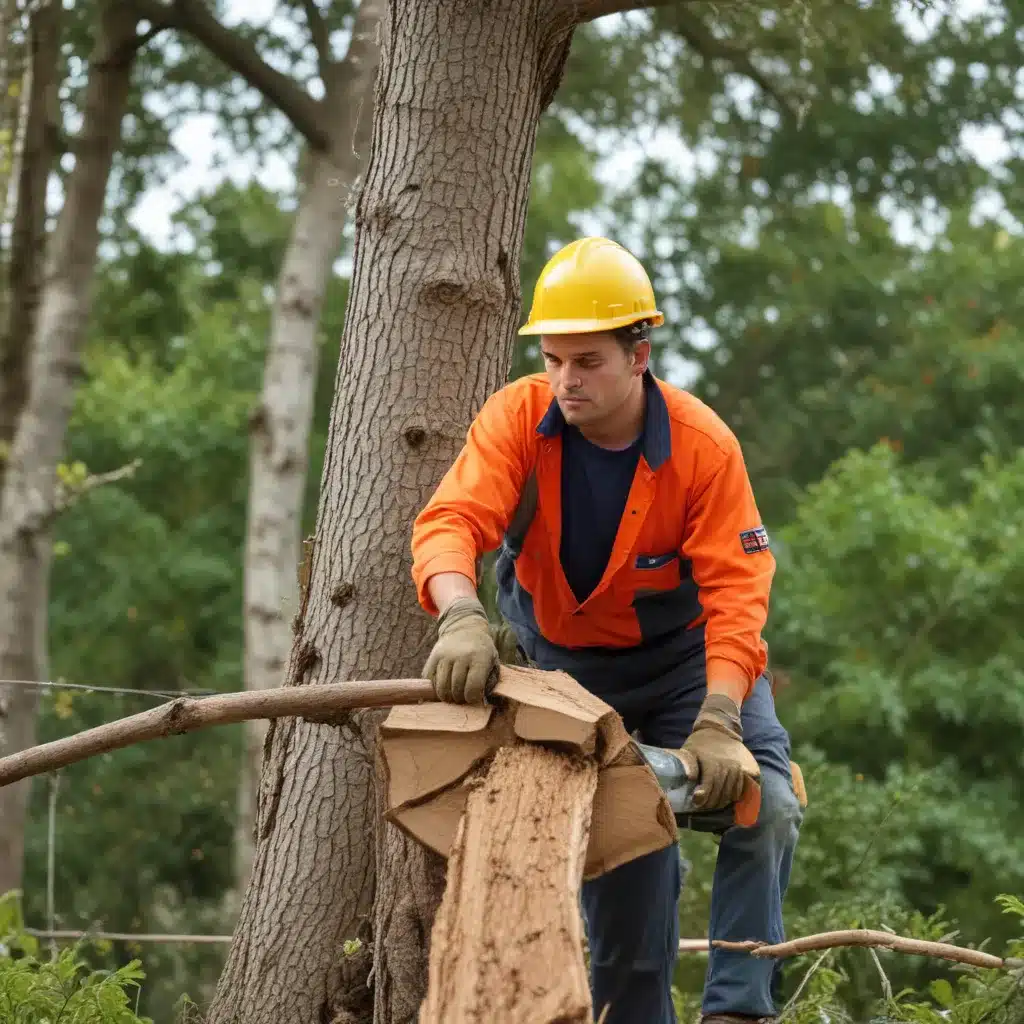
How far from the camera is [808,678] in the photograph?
16.3 meters

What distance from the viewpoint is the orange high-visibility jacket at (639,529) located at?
11.3 feet

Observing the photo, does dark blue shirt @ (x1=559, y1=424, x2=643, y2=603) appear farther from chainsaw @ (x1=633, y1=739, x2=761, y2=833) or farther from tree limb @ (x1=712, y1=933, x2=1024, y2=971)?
tree limb @ (x1=712, y1=933, x2=1024, y2=971)

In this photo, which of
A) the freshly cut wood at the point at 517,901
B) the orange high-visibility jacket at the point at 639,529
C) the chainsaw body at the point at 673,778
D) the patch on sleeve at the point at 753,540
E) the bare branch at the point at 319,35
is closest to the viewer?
the freshly cut wood at the point at 517,901

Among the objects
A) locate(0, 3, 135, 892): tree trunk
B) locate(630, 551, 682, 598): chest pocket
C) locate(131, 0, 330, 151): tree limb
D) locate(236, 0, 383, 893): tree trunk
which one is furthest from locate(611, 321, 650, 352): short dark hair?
locate(0, 3, 135, 892): tree trunk

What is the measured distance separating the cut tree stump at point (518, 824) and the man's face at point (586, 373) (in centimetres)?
65

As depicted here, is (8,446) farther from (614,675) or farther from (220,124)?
(614,675)

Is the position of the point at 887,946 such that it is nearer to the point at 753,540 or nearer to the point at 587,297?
the point at 753,540

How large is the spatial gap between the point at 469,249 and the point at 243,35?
279 inches

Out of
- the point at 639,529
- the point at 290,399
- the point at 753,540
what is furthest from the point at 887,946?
the point at 290,399

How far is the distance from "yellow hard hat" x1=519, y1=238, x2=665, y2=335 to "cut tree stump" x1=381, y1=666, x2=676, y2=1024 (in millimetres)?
820

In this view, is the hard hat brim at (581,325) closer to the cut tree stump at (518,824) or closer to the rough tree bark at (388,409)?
the rough tree bark at (388,409)

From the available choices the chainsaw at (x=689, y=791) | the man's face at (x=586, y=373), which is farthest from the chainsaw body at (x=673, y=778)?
the man's face at (x=586, y=373)

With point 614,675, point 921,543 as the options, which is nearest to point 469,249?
point 614,675

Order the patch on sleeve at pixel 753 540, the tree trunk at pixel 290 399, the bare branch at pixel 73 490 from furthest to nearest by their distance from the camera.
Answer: the tree trunk at pixel 290 399 → the bare branch at pixel 73 490 → the patch on sleeve at pixel 753 540
